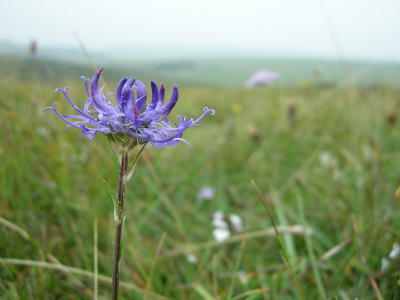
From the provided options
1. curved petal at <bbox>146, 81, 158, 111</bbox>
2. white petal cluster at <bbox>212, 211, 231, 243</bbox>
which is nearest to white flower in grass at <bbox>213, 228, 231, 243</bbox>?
white petal cluster at <bbox>212, 211, 231, 243</bbox>

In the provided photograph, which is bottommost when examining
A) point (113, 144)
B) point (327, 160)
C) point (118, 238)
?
point (327, 160)

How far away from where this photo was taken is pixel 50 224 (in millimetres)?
1450

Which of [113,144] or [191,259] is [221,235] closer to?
[191,259]

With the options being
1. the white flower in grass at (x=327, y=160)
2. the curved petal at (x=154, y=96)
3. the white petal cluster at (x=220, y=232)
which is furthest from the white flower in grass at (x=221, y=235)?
the white flower in grass at (x=327, y=160)

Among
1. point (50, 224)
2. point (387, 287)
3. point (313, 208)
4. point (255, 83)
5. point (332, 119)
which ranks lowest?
point (387, 287)

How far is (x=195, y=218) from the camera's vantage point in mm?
1784

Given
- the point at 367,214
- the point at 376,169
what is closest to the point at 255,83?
the point at 376,169

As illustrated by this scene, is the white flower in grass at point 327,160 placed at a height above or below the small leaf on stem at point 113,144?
below

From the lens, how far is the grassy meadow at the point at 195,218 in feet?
3.82

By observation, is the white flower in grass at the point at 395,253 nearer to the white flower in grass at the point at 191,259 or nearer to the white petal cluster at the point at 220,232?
the white petal cluster at the point at 220,232

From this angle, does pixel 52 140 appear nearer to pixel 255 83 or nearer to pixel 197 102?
pixel 255 83

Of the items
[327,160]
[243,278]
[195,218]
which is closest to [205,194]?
[195,218]

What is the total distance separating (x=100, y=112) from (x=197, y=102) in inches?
160

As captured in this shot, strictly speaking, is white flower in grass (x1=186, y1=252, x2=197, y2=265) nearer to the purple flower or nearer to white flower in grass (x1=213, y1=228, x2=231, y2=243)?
white flower in grass (x1=213, y1=228, x2=231, y2=243)
